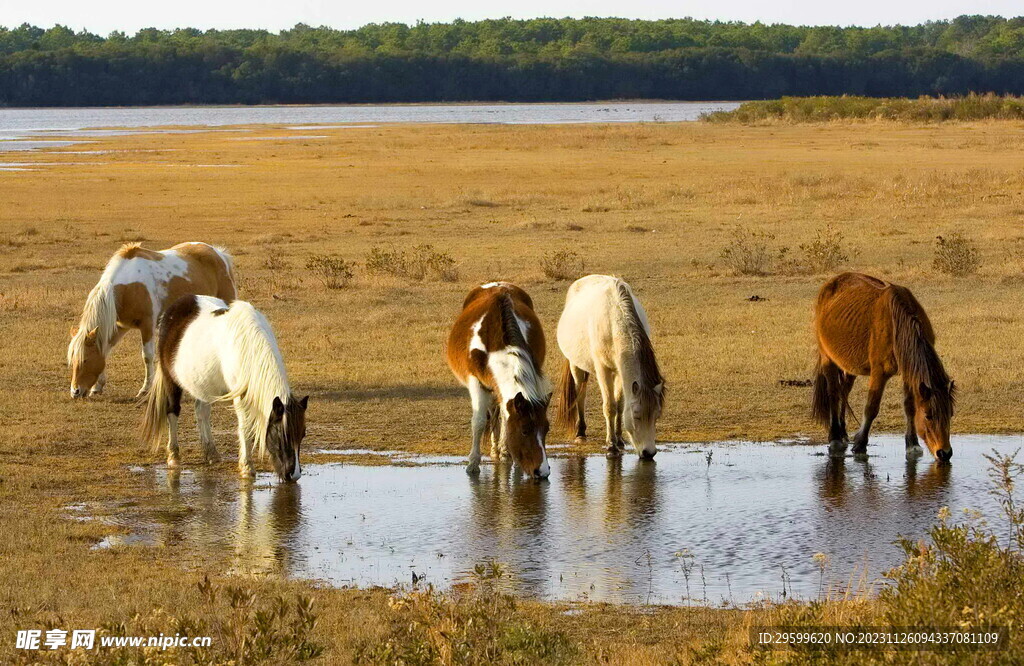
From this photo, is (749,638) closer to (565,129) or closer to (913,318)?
(913,318)

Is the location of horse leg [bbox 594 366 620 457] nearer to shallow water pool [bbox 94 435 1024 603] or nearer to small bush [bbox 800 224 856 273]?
shallow water pool [bbox 94 435 1024 603]

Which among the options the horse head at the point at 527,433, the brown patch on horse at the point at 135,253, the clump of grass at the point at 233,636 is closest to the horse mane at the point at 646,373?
the horse head at the point at 527,433

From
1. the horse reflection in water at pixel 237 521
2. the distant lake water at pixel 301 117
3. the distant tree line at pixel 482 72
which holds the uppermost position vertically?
the distant tree line at pixel 482 72

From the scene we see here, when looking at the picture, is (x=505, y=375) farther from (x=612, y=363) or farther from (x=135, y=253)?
(x=135, y=253)

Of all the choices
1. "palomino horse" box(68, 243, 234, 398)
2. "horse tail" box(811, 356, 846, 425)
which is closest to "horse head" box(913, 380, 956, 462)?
"horse tail" box(811, 356, 846, 425)

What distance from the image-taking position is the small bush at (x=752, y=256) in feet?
65.7

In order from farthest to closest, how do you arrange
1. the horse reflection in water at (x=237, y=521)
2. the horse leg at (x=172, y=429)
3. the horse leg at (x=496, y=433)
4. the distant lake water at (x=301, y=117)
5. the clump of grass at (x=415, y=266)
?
the distant lake water at (x=301, y=117) < the clump of grass at (x=415, y=266) < the horse leg at (x=172, y=429) < the horse leg at (x=496, y=433) < the horse reflection in water at (x=237, y=521)

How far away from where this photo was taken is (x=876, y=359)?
9.62 m

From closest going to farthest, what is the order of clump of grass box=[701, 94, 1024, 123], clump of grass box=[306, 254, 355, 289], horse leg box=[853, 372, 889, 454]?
horse leg box=[853, 372, 889, 454]
clump of grass box=[306, 254, 355, 289]
clump of grass box=[701, 94, 1024, 123]

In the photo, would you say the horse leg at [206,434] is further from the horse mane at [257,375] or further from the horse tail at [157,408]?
the horse mane at [257,375]

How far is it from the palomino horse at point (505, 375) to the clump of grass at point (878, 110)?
5470 cm

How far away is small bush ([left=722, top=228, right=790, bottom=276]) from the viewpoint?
65.7 feet

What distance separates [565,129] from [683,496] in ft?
191

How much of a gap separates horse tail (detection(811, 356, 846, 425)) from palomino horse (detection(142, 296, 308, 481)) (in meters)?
3.97
